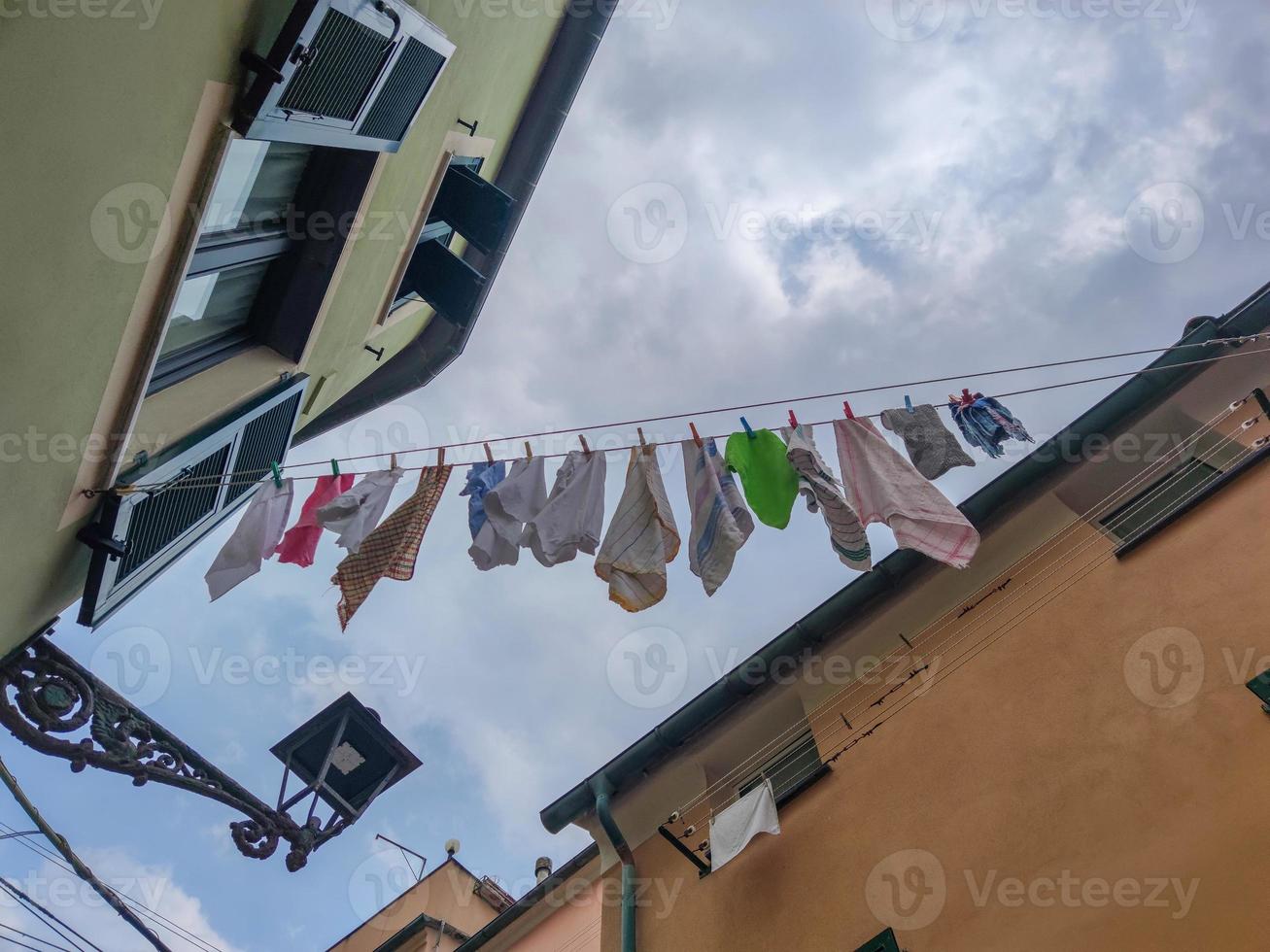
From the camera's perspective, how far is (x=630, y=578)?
16.3 feet

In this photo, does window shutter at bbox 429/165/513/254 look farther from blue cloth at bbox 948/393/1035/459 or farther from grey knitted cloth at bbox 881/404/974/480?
blue cloth at bbox 948/393/1035/459

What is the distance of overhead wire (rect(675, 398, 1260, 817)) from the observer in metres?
5.46

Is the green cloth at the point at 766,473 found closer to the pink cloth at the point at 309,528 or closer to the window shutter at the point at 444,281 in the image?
the pink cloth at the point at 309,528

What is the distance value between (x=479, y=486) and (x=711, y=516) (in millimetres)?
1526

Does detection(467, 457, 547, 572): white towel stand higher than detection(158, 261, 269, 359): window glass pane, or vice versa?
detection(158, 261, 269, 359): window glass pane

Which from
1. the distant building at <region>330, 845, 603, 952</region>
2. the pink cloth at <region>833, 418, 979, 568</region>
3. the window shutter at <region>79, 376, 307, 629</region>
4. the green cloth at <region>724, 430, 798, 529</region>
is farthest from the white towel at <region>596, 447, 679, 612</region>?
the distant building at <region>330, 845, 603, 952</region>

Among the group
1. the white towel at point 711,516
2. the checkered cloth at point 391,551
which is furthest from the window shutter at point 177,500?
the white towel at point 711,516

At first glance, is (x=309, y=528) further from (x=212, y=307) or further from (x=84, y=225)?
(x=84, y=225)

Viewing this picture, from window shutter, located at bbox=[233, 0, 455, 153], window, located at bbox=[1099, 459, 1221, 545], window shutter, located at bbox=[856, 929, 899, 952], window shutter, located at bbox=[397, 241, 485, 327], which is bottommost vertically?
window shutter, located at bbox=[856, 929, 899, 952]

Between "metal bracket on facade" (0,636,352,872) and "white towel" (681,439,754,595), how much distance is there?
3151 mm

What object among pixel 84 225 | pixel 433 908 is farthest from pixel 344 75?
pixel 433 908

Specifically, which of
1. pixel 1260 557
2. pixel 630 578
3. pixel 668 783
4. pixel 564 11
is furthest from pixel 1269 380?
pixel 564 11

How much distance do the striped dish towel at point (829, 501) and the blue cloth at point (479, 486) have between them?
187cm

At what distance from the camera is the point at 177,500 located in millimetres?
5328
